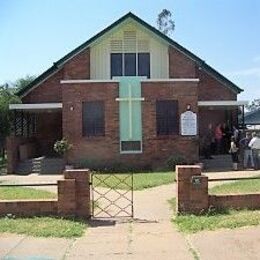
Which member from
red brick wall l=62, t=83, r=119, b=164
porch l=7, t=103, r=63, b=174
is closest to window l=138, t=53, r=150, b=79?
red brick wall l=62, t=83, r=119, b=164

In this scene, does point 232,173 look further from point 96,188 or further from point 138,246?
point 138,246

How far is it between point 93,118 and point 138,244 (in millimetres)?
15656

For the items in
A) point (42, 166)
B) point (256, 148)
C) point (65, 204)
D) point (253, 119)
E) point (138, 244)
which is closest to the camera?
point (138, 244)

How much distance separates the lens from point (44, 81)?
28.5 metres

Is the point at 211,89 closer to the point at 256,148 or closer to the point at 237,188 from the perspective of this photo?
the point at 256,148

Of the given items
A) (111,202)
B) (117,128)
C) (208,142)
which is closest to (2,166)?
(117,128)

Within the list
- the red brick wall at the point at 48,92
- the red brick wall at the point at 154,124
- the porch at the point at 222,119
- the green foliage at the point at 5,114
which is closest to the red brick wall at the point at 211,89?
the porch at the point at 222,119

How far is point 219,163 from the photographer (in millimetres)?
25188

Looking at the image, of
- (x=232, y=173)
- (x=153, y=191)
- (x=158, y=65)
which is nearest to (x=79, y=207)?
(x=153, y=191)

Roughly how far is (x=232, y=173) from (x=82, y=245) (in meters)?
13.4

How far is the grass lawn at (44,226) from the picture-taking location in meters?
10.2

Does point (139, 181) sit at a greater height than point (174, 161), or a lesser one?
lesser

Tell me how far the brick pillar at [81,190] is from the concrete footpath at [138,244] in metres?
0.46

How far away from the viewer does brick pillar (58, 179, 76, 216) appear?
11.5 metres
